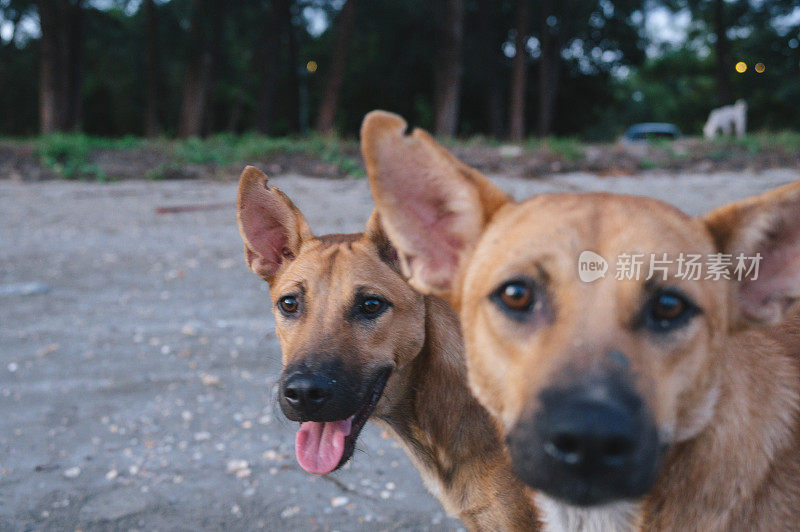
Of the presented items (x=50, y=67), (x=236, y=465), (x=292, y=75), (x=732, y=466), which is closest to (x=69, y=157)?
(x=50, y=67)

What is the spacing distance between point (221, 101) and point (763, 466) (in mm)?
38459

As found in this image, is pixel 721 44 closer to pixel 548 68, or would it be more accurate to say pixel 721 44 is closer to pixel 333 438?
pixel 548 68

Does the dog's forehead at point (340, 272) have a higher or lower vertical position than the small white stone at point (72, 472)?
higher

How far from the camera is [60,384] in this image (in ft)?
16.4

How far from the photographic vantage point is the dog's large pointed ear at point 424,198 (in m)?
2.16

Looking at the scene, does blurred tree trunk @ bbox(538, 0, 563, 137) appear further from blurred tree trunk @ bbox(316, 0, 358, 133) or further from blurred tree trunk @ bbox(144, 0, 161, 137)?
blurred tree trunk @ bbox(144, 0, 161, 137)

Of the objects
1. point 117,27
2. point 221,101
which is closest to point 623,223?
point 117,27

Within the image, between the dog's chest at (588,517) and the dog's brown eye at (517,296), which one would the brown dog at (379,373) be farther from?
the dog's brown eye at (517,296)

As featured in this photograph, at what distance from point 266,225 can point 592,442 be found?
7.11ft

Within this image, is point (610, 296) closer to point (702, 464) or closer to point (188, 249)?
point (702, 464)

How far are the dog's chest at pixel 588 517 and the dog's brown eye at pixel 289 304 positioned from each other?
1.42 metres

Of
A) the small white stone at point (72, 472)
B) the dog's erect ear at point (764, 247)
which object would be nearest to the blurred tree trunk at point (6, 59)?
the small white stone at point (72, 472)

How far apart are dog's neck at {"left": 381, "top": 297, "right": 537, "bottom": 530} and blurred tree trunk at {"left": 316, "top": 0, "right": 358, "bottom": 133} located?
1396 cm

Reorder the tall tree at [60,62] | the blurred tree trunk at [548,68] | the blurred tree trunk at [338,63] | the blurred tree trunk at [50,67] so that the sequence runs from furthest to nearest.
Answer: the blurred tree trunk at [548,68], the tall tree at [60,62], the blurred tree trunk at [50,67], the blurred tree trunk at [338,63]
